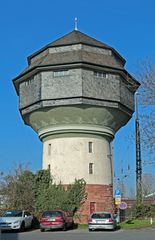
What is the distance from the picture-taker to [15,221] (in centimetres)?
2880

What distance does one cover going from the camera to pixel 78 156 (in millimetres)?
37906

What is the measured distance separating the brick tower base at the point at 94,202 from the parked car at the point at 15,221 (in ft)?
21.3

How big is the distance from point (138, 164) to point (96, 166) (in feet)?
23.2

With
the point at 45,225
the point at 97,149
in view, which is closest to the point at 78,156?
the point at 97,149

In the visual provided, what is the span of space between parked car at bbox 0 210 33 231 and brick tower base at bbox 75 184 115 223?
6490mm

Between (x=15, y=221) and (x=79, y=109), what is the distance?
464 inches

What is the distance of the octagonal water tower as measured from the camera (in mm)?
37188

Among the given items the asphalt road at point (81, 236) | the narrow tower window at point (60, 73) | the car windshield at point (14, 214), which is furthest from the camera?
the narrow tower window at point (60, 73)

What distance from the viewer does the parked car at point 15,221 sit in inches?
1122

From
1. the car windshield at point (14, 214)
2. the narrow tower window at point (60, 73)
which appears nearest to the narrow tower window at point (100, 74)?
the narrow tower window at point (60, 73)

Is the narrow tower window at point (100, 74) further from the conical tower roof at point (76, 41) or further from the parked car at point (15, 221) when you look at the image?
the parked car at point (15, 221)

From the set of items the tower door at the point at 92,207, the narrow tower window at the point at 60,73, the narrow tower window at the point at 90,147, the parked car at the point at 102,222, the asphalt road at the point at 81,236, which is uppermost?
the narrow tower window at the point at 60,73

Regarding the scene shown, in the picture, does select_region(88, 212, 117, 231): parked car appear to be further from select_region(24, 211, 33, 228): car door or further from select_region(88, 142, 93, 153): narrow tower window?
select_region(88, 142, 93, 153): narrow tower window

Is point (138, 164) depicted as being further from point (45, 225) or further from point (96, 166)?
point (45, 225)
